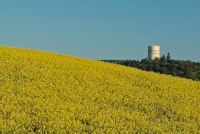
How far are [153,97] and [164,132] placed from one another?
5.71m

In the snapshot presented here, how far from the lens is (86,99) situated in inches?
606

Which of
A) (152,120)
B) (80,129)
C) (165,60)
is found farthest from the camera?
(165,60)

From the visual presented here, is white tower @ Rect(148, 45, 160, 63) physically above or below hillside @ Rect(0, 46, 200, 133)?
above

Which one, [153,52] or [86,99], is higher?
[153,52]

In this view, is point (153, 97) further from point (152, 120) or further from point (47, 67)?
point (47, 67)

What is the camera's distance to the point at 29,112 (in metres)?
12.6

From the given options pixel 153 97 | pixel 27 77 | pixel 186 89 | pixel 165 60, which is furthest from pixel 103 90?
pixel 165 60

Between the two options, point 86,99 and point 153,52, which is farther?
point 153,52

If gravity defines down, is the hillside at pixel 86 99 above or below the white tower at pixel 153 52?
below

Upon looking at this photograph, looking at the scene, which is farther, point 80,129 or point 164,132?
point 164,132

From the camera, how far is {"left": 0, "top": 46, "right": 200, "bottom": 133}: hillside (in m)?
11.8

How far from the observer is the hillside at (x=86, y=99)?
38.6ft

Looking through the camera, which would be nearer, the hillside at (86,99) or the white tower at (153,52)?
the hillside at (86,99)

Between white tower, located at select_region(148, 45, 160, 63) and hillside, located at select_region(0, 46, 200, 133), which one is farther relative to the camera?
white tower, located at select_region(148, 45, 160, 63)
